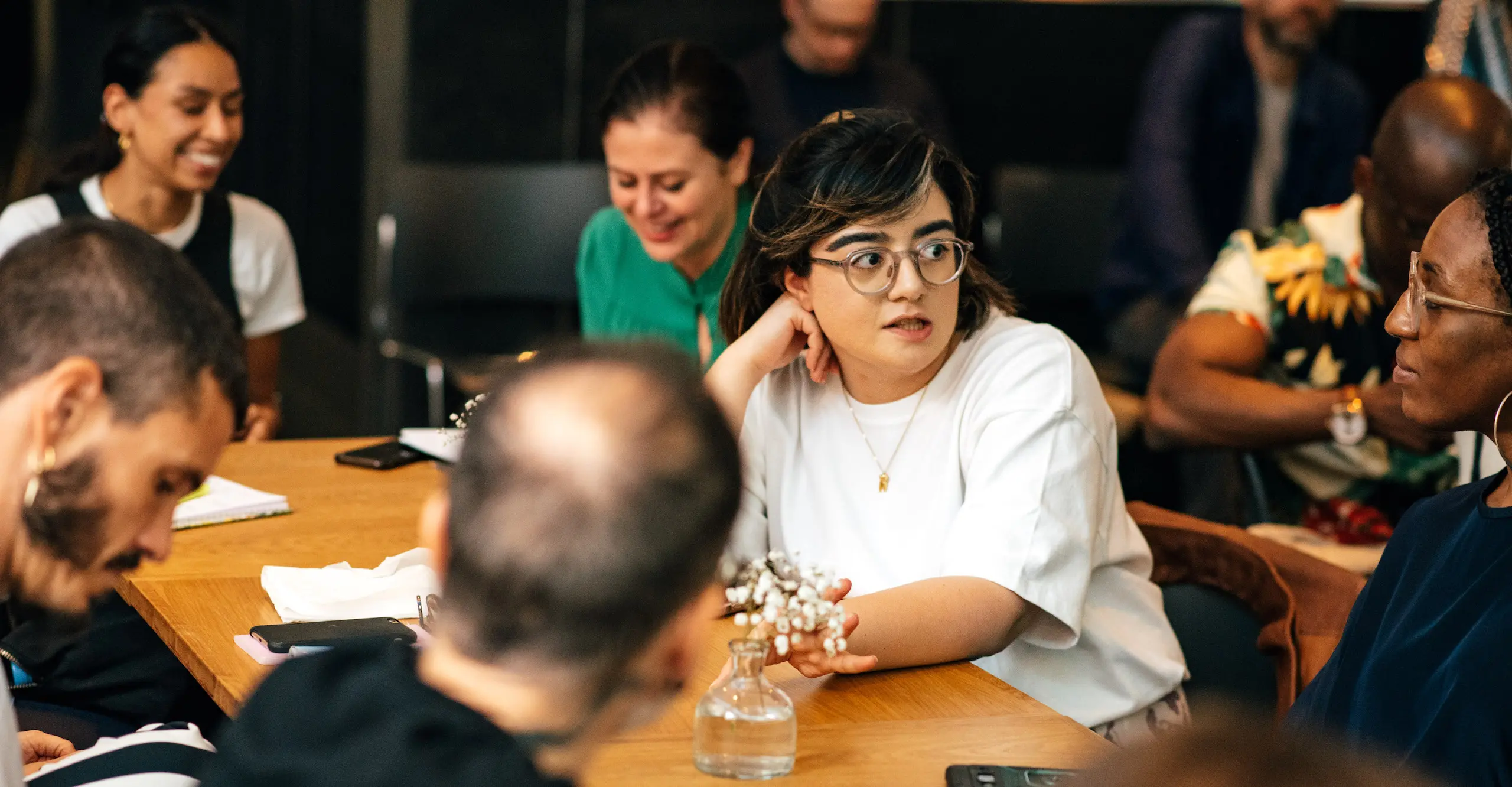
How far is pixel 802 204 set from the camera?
221 centimetres

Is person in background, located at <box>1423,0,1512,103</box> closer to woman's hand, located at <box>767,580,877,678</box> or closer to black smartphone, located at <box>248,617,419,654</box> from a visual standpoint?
woman's hand, located at <box>767,580,877,678</box>

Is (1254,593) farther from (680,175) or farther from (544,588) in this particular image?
(544,588)

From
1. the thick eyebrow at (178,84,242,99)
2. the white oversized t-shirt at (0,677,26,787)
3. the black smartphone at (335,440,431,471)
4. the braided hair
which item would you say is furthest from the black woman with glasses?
the thick eyebrow at (178,84,242,99)

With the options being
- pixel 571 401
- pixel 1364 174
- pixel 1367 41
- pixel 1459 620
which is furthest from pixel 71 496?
pixel 1367 41

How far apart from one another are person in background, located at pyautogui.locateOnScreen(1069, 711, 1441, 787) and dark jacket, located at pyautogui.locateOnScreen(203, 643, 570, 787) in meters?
0.40

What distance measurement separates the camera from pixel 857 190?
215cm

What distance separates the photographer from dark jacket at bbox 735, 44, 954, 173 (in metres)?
4.18

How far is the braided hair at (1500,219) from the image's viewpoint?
173cm

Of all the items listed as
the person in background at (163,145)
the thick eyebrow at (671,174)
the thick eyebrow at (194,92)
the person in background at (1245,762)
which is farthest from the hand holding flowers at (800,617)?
the thick eyebrow at (194,92)

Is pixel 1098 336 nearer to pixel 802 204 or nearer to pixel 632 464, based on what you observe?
pixel 802 204

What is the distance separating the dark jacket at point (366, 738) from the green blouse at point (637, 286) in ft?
7.23

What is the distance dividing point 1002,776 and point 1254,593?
2.86ft

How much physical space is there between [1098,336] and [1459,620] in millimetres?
3375

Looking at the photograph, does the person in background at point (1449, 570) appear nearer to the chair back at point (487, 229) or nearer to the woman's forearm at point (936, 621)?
the woman's forearm at point (936, 621)
